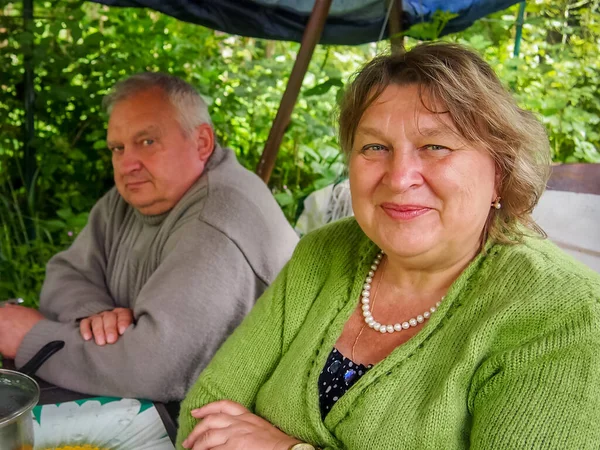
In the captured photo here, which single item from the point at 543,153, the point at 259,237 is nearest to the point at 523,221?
the point at 543,153

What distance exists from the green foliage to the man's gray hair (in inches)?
64.6

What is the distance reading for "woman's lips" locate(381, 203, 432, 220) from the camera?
119cm

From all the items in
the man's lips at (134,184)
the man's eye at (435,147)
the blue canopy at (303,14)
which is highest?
the blue canopy at (303,14)

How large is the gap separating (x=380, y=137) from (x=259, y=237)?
836 mm

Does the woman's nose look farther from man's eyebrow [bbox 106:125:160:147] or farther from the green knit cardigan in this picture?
man's eyebrow [bbox 106:125:160:147]

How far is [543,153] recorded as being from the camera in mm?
1285

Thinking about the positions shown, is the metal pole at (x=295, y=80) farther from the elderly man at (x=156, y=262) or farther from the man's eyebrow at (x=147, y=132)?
the man's eyebrow at (x=147, y=132)

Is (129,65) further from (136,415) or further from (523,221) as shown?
(523,221)

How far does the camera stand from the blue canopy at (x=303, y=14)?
2639mm

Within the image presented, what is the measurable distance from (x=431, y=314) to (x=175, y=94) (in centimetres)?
130

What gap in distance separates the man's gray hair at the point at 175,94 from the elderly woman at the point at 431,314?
88cm

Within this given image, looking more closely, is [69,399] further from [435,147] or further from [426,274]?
[435,147]

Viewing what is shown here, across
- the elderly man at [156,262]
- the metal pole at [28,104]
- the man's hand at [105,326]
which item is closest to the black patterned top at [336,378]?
the elderly man at [156,262]

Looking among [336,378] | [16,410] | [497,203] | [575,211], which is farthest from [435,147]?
[575,211]
